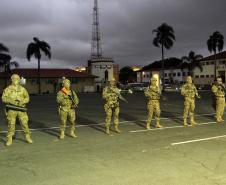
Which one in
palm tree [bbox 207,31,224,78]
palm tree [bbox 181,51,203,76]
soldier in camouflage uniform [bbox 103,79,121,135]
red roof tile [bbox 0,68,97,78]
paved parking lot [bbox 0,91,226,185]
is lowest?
paved parking lot [bbox 0,91,226,185]

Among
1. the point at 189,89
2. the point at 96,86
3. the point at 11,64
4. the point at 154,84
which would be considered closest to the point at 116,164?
the point at 154,84

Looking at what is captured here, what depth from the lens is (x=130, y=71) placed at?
145375 millimetres

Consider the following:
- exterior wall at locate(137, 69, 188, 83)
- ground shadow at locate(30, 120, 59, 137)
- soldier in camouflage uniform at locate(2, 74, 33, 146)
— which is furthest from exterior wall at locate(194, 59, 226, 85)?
soldier in camouflage uniform at locate(2, 74, 33, 146)

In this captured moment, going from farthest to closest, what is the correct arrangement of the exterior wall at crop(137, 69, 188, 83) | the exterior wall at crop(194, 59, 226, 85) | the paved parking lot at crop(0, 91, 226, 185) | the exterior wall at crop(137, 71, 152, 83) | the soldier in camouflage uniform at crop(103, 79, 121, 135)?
the exterior wall at crop(137, 71, 152, 83) → the exterior wall at crop(137, 69, 188, 83) → the exterior wall at crop(194, 59, 226, 85) → the soldier in camouflage uniform at crop(103, 79, 121, 135) → the paved parking lot at crop(0, 91, 226, 185)

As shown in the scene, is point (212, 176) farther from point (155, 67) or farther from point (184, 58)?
point (155, 67)

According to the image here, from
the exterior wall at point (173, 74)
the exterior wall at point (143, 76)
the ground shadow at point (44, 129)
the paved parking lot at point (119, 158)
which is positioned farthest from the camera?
the exterior wall at point (143, 76)

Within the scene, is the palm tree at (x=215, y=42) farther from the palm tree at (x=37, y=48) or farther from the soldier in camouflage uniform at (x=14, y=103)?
the soldier in camouflage uniform at (x=14, y=103)

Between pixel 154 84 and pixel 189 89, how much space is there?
164cm

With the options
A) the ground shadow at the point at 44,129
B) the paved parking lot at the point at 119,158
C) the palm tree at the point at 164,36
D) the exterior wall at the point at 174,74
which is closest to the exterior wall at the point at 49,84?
the palm tree at the point at 164,36

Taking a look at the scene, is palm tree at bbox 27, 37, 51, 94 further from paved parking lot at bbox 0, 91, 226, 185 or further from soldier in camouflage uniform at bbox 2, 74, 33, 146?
soldier in camouflage uniform at bbox 2, 74, 33, 146

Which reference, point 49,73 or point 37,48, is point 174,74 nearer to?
point 49,73

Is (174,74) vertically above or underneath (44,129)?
above

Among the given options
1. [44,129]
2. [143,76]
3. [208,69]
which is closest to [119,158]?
[44,129]

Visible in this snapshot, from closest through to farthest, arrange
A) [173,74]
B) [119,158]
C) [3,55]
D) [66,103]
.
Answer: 1. [119,158]
2. [66,103]
3. [3,55]
4. [173,74]
